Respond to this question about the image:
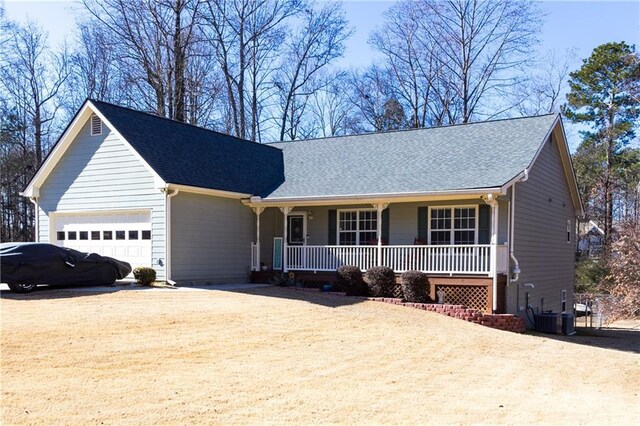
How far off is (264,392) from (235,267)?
11900 millimetres

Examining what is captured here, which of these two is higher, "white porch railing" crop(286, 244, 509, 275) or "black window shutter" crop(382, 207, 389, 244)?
"black window shutter" crop(382, 207, 389, 244)

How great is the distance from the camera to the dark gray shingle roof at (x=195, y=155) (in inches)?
696

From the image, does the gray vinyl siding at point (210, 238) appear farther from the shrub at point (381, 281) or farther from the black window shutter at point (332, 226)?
the shrub at point (381, 281)

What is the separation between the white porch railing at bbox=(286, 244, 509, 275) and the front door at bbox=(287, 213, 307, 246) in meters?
1.09

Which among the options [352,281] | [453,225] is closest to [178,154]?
[352,281]

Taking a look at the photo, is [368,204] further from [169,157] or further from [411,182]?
[169,157]

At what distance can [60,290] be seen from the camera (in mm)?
14766

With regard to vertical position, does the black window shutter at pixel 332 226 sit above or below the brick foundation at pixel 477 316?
above

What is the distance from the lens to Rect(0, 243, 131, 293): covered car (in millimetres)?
14141

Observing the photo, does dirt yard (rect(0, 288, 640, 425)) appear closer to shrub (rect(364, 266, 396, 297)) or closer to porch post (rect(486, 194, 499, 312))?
porch post (rect(486, 194, 499, 312))

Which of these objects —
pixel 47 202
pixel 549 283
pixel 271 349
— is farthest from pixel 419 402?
pixel 47 202

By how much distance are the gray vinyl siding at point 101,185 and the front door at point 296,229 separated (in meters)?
5.06

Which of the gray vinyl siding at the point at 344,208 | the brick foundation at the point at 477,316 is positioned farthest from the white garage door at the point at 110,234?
the brick foundation at the point at 477,316

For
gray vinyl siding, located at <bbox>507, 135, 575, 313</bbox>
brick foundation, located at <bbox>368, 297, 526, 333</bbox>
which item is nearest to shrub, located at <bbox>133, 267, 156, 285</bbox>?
brick foundation, located at <bbox>368, 297, 526, 333</bbox>
